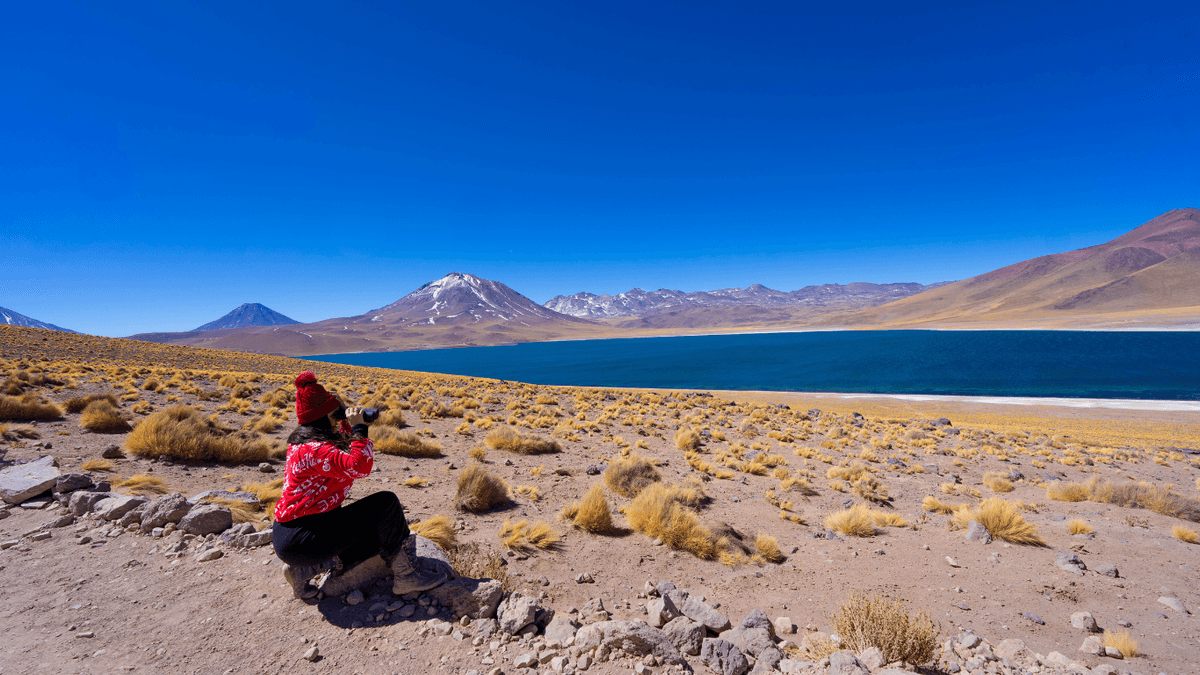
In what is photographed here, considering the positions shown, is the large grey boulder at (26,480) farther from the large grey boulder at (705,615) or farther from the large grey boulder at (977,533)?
the large grey boulder at (977,533)

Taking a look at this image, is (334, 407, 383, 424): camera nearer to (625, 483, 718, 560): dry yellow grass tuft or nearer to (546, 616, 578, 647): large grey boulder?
(546, 616, 578, 647): large grey boulder

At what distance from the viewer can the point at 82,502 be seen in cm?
523

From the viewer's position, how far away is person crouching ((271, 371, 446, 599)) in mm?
3396

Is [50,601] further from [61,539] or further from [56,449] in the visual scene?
[56,449]

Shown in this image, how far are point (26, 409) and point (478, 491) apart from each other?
33.3 ft

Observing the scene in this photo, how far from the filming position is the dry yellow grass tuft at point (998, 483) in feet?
35.8

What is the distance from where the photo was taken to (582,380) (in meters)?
69.3

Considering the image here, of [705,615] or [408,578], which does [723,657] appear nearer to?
[705,615]

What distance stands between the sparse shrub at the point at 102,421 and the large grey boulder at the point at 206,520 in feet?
21.8

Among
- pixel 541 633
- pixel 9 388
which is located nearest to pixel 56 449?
pixel 9 388

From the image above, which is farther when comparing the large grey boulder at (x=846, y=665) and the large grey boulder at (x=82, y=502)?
the large grey boulder at (x=82, y=502)

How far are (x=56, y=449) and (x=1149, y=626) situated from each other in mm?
16240

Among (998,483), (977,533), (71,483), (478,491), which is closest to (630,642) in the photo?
(478,491)

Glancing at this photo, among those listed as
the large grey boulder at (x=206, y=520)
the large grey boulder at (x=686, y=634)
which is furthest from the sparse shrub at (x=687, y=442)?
the large grey boulder at (x=206, y=520)
